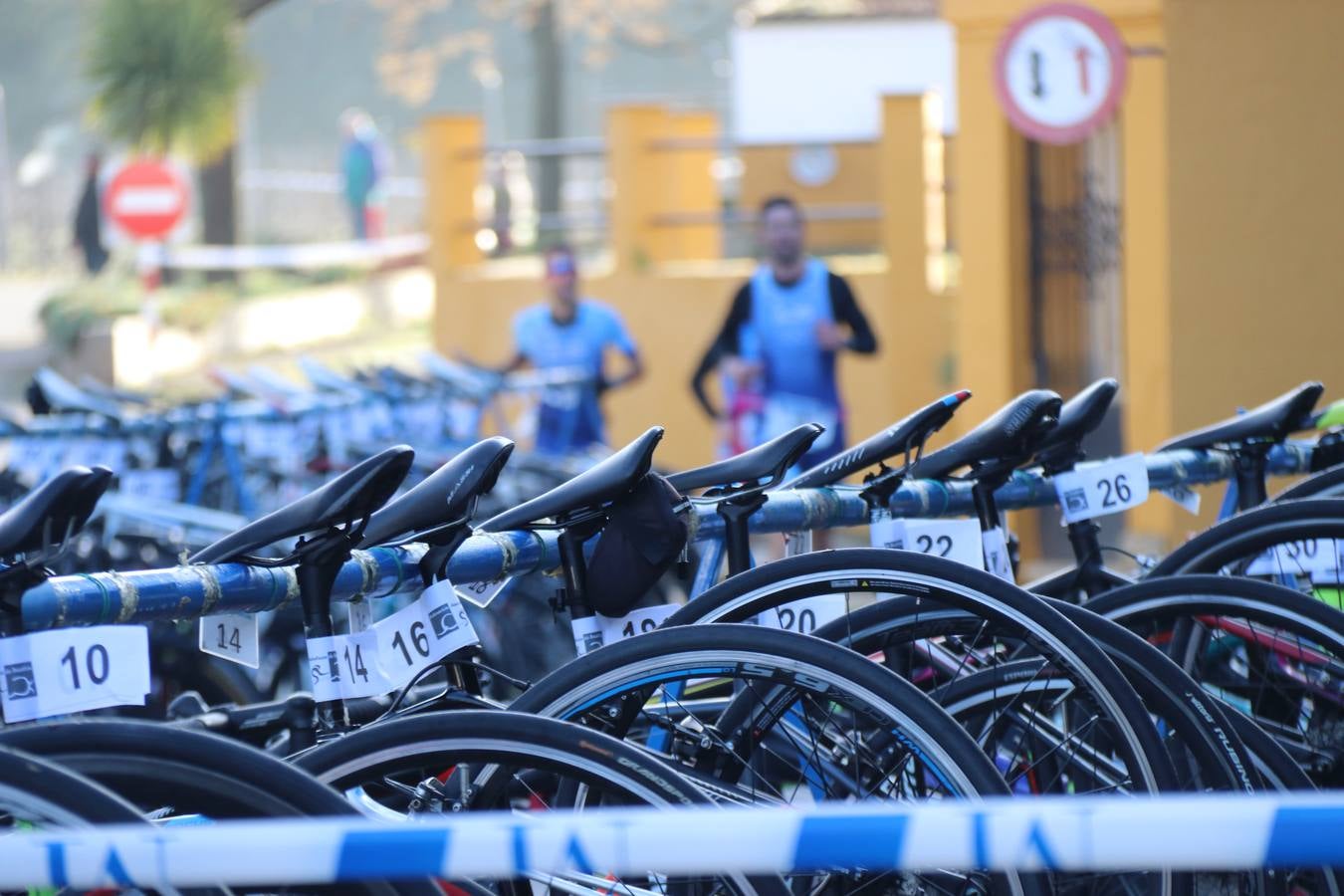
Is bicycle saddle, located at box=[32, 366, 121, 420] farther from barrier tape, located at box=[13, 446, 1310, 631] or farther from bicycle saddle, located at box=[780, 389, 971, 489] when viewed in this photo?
bicycle saddle, located at box=[780, 389, 971, 489]

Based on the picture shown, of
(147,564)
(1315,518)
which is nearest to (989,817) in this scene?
(1315,518)

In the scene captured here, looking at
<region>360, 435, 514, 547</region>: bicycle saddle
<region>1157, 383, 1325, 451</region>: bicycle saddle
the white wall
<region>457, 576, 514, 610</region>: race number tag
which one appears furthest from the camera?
the white wall

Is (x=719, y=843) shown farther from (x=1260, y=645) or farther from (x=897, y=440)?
(x=1260, y=645)

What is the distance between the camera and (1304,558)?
3691 mm

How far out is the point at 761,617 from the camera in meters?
3.14

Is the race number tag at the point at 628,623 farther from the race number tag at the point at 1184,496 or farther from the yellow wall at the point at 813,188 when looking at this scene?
the yellow wall at the point at 813,188

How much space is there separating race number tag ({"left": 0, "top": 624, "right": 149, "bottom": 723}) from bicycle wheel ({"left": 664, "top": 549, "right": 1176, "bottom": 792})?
79 centimetres

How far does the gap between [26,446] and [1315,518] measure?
5.46 meters

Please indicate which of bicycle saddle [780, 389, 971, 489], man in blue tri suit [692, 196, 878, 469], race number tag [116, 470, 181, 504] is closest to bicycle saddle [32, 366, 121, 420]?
race number tag [116, 470, 181, 504]

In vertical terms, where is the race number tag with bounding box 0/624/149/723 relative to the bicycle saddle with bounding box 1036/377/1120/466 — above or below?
below

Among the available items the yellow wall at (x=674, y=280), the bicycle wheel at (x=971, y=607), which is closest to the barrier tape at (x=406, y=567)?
the bicycle wheel at (x=971, y=607)

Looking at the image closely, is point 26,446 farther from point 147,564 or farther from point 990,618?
point 990,618

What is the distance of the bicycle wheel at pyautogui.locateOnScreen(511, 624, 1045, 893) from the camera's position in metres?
2.58

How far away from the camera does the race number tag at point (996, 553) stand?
11.9 ft
